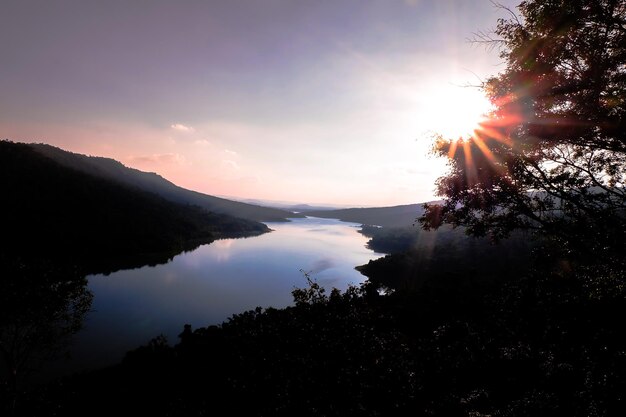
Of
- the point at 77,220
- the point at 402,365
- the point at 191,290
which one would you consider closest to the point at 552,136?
the point at 402,365

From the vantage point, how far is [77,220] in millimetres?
102250

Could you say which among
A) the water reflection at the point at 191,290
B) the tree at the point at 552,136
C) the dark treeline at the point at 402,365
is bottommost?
the water reflection at the point at 191,290

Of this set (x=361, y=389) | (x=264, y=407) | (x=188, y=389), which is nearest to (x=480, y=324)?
(x=361, y=389)

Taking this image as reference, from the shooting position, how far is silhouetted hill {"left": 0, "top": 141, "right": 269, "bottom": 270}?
8762 cm

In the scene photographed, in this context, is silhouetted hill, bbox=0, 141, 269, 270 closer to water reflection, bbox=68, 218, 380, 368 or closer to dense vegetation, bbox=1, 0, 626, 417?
water reflection, bbox=68, 218, 380, 368

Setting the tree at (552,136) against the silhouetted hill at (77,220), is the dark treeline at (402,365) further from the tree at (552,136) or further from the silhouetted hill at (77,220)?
the silhouetted hill at (77,220)

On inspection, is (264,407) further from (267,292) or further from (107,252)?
(107,252)

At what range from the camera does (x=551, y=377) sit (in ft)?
41.3

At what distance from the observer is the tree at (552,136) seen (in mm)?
10273

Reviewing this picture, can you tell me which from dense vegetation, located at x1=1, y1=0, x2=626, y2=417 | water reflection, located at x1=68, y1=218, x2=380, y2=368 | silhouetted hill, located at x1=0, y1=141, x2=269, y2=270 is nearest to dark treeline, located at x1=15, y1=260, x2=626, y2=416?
dense vegetation, located at x1=1, y1=0, x2=626, y2=417

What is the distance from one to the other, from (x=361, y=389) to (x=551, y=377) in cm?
785

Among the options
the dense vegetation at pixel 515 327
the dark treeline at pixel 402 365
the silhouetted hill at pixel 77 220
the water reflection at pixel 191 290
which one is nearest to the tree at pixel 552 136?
the dense vegetation at pixel 515 327

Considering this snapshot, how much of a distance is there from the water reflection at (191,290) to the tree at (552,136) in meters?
39.1

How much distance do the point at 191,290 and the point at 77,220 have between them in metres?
64.0
